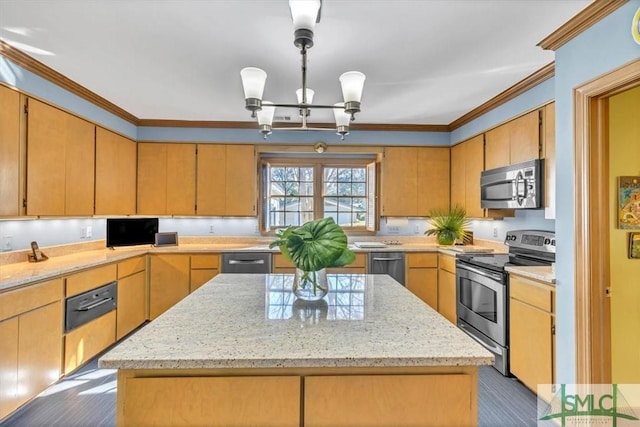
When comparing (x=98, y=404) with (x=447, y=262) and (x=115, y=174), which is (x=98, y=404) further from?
(x=447, y=262)

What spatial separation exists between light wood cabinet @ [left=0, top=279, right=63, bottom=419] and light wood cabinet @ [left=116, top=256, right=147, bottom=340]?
0.85m

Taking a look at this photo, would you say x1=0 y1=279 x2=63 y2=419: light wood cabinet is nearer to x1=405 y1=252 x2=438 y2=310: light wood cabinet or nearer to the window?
the window

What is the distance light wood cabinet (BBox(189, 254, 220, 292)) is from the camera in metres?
3.83

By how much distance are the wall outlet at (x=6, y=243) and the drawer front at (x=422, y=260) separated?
3888 millimetres

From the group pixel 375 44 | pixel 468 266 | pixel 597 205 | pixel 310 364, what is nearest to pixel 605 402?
pixel 597 205

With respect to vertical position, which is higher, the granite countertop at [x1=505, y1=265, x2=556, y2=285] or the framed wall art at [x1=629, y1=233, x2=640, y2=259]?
the framed wall art at [x1=629, y1=233, x2=640, y2=259]

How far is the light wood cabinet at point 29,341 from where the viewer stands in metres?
1.96

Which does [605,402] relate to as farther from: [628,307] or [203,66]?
[203,66]

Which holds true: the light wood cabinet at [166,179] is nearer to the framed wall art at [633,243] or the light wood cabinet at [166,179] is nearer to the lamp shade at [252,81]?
the lamp shade at [252,81]

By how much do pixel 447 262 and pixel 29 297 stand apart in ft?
12.4

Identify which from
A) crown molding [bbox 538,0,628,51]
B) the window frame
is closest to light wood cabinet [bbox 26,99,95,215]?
the window frame

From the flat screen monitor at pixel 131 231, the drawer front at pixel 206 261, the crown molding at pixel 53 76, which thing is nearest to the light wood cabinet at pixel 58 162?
the crown molding at pixel 53 76

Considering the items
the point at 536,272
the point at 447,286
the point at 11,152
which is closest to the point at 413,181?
the point at 447,286

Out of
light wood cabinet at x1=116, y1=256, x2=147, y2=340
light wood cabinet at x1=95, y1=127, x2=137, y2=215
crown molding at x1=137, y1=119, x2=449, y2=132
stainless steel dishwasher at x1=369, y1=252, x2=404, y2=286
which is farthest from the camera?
crown molding at x1=137, y1=119, x2=449, y2=132
